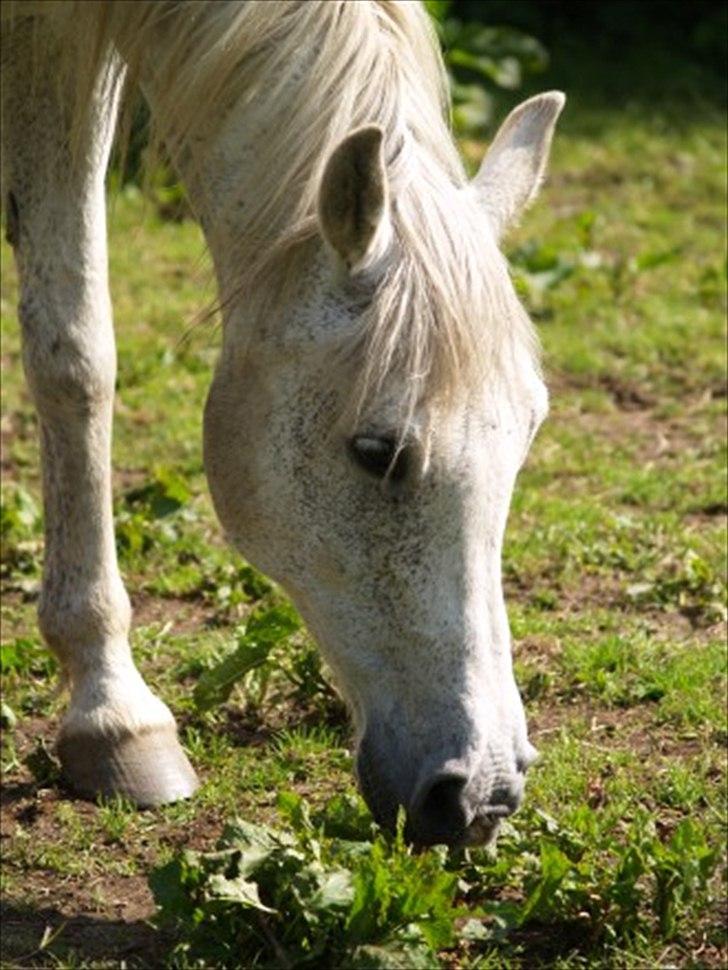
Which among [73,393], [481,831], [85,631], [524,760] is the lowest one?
[85,631]

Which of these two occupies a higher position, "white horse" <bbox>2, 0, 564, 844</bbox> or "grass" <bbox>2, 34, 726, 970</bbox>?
"white horse" <bbox>2, 0, 564, 844</bbox>

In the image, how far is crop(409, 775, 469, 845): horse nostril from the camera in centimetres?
350

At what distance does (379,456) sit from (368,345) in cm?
19

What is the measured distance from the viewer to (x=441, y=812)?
11.6 ft

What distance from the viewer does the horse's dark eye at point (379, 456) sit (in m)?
3.62

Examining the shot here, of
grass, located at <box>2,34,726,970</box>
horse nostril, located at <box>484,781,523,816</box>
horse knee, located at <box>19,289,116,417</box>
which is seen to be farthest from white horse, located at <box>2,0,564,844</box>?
horse knee, located at <box>19,289,116,417</box>

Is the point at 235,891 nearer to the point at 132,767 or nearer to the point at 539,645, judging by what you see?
the point at 132,767

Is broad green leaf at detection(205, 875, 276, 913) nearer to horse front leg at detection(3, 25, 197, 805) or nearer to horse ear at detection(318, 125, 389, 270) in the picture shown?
horse front leg at detection(3, 25, 197, 805)

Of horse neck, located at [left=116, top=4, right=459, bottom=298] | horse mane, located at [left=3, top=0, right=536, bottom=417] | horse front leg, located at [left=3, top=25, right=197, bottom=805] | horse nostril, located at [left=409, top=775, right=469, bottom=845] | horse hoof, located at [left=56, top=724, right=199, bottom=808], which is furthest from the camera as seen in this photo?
horse front leg, located at [left=3, top=25, right=197, bottom=805]

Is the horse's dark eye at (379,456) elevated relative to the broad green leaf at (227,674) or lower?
elevated

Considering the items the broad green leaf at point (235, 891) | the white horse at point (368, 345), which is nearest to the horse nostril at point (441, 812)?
the white horse at point (368, 345)

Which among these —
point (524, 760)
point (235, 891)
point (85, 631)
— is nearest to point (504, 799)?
point (524, 760)

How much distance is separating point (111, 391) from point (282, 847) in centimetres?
138

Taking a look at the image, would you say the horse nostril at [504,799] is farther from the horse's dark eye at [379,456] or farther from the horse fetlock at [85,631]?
the horse fetlock at [85,631]
